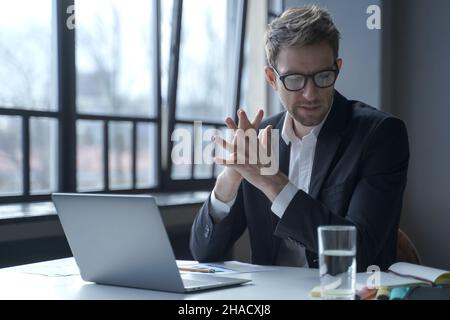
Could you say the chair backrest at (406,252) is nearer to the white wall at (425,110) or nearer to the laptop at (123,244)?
the laptop at (123,244)

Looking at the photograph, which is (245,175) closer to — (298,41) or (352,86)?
(298,41)

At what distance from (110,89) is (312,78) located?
1801 millimetres

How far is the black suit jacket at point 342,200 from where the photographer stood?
1.66 metres

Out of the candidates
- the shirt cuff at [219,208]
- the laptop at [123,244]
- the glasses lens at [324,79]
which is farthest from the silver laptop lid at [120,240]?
the glasses lens at [324,79]

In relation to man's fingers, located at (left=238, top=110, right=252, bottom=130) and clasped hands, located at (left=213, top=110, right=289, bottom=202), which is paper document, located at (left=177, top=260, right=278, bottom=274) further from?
man's fingers, located at (left=238, top=110, right=252, bottom=130)

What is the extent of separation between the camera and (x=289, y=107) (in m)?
1.96

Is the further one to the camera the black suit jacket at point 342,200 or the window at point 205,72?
the window at point 205,72

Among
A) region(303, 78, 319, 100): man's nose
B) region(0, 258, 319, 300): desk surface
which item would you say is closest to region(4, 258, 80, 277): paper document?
region(0, 258, 319, 300): desk surface

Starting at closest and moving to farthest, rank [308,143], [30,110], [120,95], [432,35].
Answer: [308,143] < [30,110] < [120,95] < [432,35]

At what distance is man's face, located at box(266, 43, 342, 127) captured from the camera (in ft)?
6.17

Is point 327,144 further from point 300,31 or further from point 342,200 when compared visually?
point 300,31

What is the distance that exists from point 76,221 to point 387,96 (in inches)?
115

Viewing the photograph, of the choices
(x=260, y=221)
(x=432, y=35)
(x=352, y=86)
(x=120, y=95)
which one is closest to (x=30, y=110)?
(x=120, y=95)
